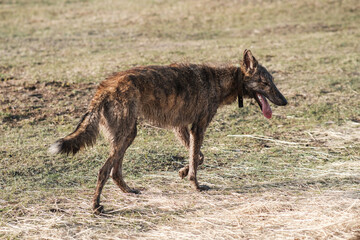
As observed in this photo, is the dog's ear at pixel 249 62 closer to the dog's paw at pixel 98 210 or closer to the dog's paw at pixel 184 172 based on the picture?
the dog's paw at pixel 184 172

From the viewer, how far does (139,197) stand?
225 inches

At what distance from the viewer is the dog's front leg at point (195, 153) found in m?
6.04

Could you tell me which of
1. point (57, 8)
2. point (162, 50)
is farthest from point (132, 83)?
point (57, 8)

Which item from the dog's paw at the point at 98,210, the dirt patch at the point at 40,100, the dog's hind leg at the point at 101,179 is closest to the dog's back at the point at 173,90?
the dog's hind leg at the point at 101,179

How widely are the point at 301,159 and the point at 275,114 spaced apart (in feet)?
7.45

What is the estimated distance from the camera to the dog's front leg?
604 centimetres

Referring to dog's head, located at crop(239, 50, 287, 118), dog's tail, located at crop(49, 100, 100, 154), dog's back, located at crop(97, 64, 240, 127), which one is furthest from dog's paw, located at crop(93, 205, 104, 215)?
dog's head, located at crop(239, 50, 287, 118)

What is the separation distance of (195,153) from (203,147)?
1490 mm

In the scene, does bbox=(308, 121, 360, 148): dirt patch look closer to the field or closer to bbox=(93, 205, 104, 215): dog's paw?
the field

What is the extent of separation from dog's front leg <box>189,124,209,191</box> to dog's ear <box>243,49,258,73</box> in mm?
1069

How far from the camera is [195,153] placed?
609 cm

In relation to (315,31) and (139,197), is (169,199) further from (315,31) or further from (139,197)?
(315,31)

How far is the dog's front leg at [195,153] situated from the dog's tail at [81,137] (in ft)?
4.62

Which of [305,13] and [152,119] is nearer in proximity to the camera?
[152,119]
